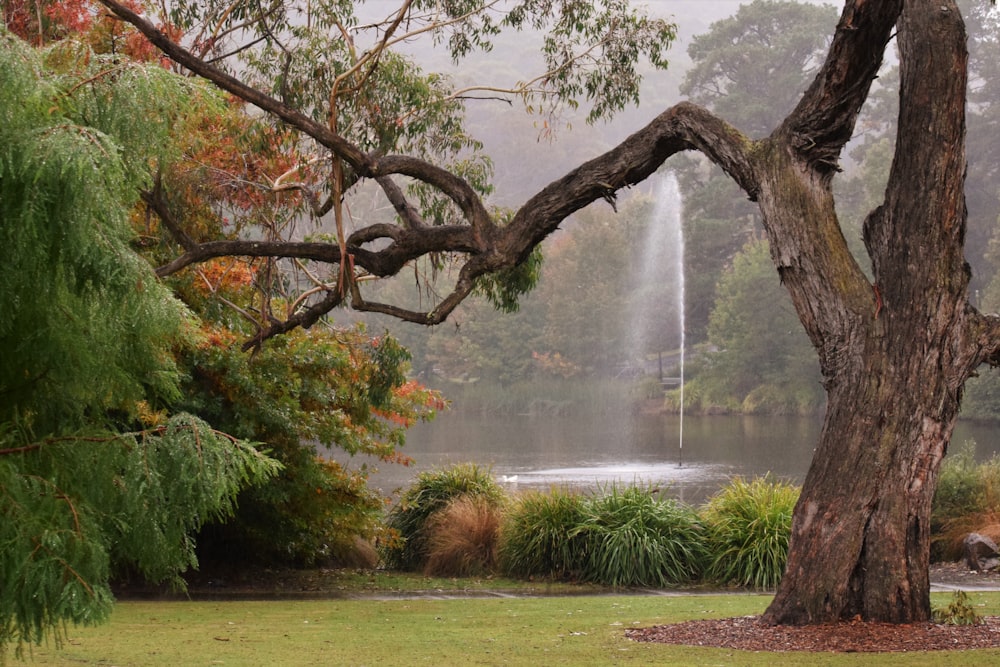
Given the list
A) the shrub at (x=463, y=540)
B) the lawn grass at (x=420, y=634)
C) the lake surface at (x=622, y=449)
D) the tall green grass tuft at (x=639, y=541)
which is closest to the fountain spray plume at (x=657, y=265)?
the lake surface at (x=622, y=449)

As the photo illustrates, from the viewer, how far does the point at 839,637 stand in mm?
7297

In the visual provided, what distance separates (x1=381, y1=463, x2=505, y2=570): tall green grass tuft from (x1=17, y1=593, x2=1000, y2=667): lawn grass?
3.09m

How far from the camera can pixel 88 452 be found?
13.0 ft

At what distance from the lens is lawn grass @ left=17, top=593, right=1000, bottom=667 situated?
690 centimetres

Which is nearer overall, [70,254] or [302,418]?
[70,254]

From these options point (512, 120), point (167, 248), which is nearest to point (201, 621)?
point (167, 248)

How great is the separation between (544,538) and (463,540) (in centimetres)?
112

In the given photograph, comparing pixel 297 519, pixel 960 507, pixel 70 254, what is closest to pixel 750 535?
pixel 960 507

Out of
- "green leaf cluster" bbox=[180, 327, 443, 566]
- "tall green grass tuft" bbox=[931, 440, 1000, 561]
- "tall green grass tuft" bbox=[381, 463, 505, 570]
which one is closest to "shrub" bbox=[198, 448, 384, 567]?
"green leaf cluster" bbox=[180, 327, 443, 566]

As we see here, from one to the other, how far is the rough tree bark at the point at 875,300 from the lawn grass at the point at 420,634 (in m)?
0.97

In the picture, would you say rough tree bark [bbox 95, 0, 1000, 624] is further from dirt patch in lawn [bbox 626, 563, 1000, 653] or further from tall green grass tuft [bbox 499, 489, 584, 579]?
tall green grass tuft [bbox 499, 489, 584, 579]

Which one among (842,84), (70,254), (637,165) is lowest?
(70,254)

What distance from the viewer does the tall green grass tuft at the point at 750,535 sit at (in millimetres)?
12438

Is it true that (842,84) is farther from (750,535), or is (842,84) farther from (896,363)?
(750,535)
